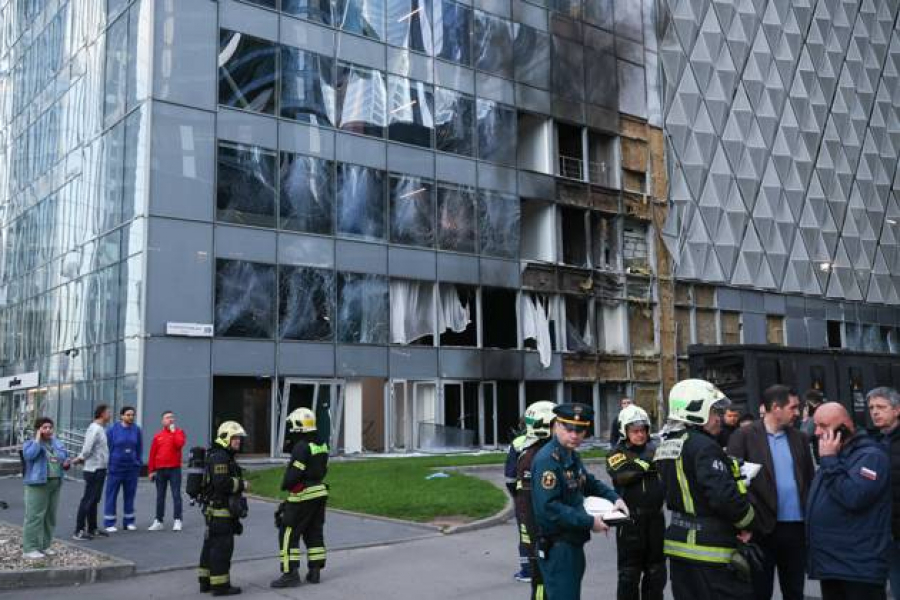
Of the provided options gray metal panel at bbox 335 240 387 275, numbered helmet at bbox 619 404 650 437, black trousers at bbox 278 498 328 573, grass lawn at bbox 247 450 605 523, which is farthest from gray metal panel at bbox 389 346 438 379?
numbered helmet at bbox 619 404 650 437

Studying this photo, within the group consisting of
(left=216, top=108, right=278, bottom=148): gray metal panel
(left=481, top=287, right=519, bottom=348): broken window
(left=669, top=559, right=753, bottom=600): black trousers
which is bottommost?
(left=669, top=559, right=753, bottom=600): black trousers

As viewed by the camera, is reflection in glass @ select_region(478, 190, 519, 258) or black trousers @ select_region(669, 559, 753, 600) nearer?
black trousers @ select_region(669, 559, 753, 600)

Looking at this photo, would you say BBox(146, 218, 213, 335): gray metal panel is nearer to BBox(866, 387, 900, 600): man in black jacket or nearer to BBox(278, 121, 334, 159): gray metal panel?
BBox(278, 121, 334, 159): gray metal panel

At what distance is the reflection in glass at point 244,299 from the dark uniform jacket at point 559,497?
2028 cm

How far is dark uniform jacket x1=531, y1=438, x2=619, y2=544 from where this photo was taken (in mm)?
5559

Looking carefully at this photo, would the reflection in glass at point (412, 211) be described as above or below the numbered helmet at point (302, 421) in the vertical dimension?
above

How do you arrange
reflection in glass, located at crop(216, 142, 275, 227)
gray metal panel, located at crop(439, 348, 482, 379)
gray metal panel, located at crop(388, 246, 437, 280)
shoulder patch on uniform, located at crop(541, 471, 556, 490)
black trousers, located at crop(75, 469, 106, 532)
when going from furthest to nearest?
gray metal panel, located at crop(439, 348, 482, 379), gray metal panel, located at crop(388, 246, 437, 280), reflection in glass, located at crop(216, 142, 275, 227), black trousers, located at crop(75, 469, 106, 532), shoulder patch on uniform, located at crop(541, 471, 556, 490)

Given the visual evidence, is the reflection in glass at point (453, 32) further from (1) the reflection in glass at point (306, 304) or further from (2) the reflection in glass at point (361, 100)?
(1) the reflection in glass at point (306, 304)

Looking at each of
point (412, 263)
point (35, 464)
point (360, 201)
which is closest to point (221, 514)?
point (35, 464)

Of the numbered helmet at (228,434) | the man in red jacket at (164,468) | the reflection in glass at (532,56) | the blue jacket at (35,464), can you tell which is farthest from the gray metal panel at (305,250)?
the numbered helmet at (228,434)

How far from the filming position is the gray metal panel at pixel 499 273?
31094 millimetres

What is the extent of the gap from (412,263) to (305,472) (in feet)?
66.1

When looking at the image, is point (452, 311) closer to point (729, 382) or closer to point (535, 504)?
point (729, 382)

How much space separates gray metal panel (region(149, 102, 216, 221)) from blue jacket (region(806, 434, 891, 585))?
21.4 meters
